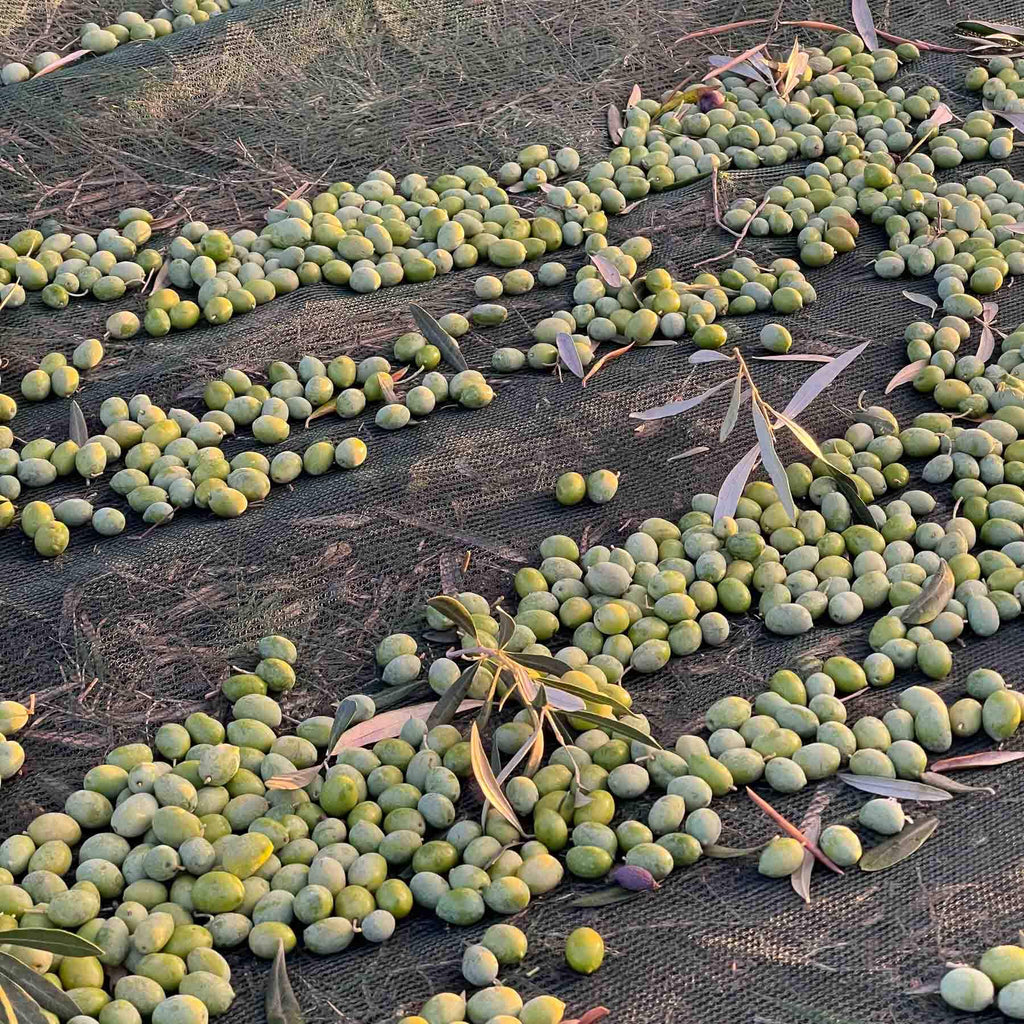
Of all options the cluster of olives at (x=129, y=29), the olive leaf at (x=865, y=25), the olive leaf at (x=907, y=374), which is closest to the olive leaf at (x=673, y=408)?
the olive leaf at (x=907, y=374)

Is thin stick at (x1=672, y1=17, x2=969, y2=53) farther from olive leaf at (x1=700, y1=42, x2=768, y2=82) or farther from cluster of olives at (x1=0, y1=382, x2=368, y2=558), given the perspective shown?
cluster of olives at (x1=0, y1=382, x2=368, y2=558)

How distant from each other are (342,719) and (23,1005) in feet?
1.87

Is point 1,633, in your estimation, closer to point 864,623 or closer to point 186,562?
point 186,562

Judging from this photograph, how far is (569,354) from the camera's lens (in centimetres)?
251

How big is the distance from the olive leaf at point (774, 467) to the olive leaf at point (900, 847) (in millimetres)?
588

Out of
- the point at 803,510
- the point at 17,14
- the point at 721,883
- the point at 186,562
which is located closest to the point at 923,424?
the point at 803,510

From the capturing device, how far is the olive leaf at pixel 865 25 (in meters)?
3.38

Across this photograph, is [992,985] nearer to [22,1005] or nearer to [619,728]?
[619,728]

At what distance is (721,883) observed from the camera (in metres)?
1.72

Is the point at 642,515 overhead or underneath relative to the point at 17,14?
underneath

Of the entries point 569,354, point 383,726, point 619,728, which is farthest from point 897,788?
point 569,354

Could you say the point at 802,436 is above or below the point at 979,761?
above

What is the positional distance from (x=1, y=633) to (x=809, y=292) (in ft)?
5.56

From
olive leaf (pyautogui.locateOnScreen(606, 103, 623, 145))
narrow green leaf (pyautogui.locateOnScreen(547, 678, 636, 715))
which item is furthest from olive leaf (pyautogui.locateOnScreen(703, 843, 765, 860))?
olive leaf (pyautogui.locateOnScreen(606, 103, 623, 145))
